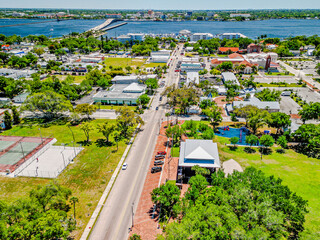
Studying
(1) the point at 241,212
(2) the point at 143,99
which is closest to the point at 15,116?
(2) the point at 143,99

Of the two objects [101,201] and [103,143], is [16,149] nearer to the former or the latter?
[103,143]

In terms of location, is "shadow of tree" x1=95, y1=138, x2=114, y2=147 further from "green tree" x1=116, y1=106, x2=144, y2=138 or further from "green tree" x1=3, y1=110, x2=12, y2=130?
"green tree" x1=3, y1=110, x2=12, y2=130

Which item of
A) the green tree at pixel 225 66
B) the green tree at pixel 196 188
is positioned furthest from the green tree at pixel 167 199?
the green tree at pixel 225 66

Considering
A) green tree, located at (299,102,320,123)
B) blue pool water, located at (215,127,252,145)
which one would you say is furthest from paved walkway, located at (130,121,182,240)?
green tree, located at (299,102,320,123)

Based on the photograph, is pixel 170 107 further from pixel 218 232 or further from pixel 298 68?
pixel 298 68

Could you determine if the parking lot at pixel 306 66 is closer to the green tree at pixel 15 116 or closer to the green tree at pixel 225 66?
the green tree at pixel 225 66

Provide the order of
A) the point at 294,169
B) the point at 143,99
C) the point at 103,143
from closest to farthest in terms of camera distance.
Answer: the point at 294,169 < the point at 103,143 < the point at 143,99
